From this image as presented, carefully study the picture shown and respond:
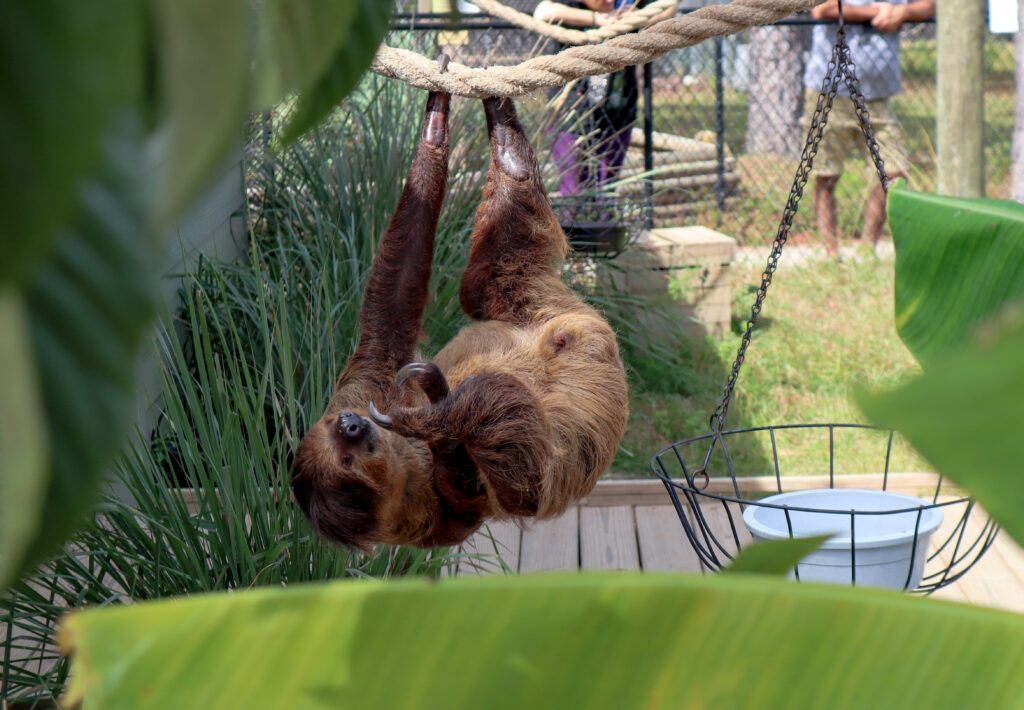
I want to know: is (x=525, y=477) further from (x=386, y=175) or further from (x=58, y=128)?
(x=386, y=175)

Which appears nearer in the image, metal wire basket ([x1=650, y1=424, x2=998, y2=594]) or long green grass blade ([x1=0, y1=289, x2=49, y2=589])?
long green grass blade ([x1=0, y1=289, x2=49, y2=589])

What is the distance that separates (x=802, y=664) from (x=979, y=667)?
103 mm

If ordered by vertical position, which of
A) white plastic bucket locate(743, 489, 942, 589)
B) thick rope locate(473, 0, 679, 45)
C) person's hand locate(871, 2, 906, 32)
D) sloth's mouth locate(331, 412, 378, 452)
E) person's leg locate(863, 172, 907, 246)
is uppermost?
person's hand locate(871, 2, 906, 32)

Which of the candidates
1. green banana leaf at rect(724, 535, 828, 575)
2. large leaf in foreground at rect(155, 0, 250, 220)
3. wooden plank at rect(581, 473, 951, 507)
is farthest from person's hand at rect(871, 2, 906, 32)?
large leaf in foreground at rect(155, 0, 250, 220)

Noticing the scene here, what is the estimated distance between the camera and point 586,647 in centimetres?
49

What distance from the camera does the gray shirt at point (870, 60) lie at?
544 cm

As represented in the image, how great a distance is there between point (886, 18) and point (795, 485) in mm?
3196

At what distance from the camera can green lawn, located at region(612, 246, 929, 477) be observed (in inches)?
147

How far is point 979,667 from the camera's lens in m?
0.51

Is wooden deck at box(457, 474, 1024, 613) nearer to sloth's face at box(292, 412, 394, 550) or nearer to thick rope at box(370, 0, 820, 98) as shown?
sloth's face at box(292, 412, 394, 550)

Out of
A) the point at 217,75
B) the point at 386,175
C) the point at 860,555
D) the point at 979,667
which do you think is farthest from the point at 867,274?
the point at 217,75

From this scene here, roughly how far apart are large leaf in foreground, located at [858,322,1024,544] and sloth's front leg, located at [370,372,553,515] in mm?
1200

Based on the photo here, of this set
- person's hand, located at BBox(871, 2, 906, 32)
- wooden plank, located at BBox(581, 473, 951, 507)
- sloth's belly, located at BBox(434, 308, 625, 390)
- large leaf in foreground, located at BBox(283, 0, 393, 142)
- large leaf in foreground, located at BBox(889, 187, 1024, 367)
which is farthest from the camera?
person's hand, located at BBox(871, 2, 906, 32)

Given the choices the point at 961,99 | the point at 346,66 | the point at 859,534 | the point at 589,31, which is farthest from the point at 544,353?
the point at 961,99
